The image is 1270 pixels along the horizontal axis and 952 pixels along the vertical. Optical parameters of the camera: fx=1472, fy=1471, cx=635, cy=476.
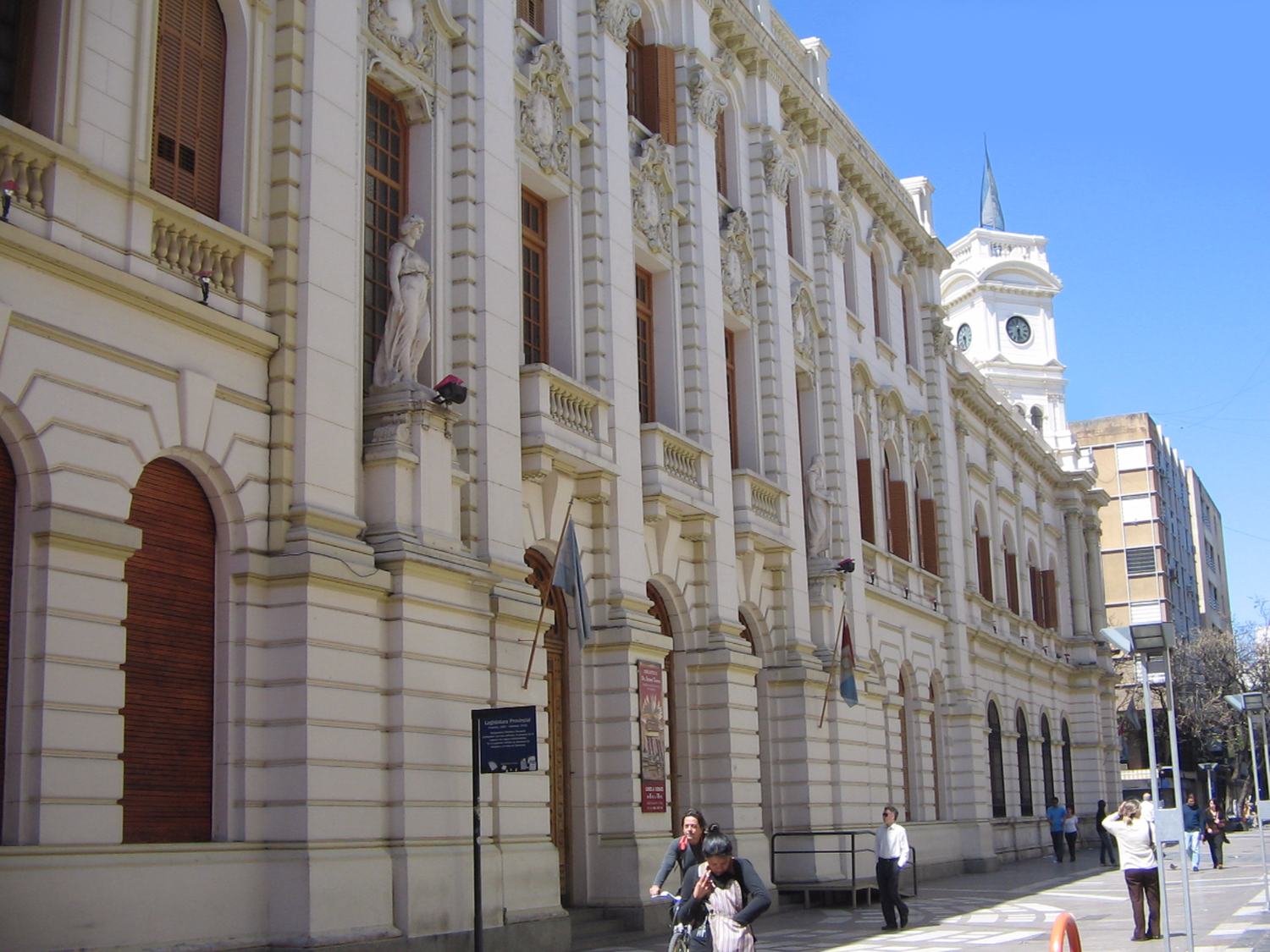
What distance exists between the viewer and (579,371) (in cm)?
2055

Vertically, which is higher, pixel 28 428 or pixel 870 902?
pixel 28 428

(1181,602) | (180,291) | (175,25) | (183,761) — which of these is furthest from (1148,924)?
(1181,602)

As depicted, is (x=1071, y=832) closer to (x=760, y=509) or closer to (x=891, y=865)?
(x=760, y=509)

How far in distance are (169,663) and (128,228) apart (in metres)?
3.93

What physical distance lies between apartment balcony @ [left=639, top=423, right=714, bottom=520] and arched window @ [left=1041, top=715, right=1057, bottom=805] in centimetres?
2914

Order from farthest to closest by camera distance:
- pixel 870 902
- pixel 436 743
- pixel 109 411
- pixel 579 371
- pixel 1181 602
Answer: pixel 1181 602 < pixel 870 902 < pixel 579 371 < pixel 436 743 < pixel 109 411

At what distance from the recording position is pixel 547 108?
67.7ft

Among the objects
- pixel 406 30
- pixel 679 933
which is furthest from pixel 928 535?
pixel 679 933

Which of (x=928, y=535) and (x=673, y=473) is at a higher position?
(x=928, y=535)

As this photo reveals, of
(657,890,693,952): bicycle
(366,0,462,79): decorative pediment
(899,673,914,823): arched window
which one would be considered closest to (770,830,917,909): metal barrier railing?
(899,673,914,823): arched window

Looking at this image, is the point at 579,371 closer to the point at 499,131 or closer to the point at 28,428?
the point at 499,131

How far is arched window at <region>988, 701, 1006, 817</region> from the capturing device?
41.7 m

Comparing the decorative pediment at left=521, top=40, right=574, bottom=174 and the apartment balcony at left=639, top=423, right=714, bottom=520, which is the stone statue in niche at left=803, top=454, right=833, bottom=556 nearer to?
the apartment balcony at left=639, top=423, right=714, bottom=520

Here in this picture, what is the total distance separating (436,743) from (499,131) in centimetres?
790
